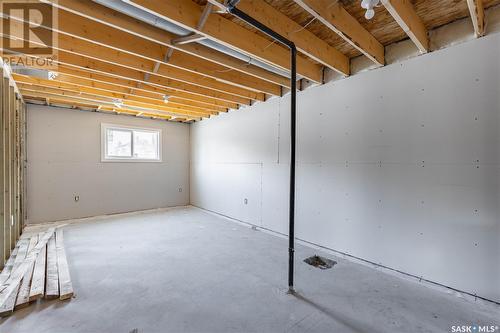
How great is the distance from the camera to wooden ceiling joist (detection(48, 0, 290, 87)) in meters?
1.89

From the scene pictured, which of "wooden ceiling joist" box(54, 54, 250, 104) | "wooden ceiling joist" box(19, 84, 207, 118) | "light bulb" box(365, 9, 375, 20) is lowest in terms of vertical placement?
"light bulb" box(365, 9, 375, 20)

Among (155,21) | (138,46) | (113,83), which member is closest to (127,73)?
(113,83)

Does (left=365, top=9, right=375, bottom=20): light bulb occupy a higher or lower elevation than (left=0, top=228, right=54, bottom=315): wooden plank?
higher

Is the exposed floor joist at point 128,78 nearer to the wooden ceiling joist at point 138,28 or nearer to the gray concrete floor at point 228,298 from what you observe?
Answer: the wooden ceiling joist at point 138,28

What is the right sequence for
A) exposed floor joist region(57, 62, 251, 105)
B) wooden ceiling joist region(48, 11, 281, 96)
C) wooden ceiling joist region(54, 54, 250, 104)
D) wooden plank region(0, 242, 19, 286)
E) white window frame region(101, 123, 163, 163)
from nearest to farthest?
wooden ceiling joist region(48, 11, 281, 96), wooden plank region(0, 242, 19, 286), wooden ceiling joist region(54, 54, 250, 104), exposed floor joist region(57, 62, 251, 105), white window frame region(101, 123, 163, 163)

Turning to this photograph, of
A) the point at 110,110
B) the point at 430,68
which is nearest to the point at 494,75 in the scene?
the point at 430,68

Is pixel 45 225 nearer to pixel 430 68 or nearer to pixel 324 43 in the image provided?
pixel 324 43

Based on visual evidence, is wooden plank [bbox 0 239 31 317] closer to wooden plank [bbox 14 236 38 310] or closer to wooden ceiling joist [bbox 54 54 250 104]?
wooden plank [bbox 14 236 38 310]

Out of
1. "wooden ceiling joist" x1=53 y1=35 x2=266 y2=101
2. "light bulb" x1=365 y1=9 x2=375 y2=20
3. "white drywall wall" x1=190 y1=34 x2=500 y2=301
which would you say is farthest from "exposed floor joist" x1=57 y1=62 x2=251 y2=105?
"light bulb" x1=365 y1=9 x2=375 y2=20

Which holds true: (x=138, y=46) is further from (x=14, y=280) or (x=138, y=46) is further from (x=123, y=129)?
(x=123, y=129)

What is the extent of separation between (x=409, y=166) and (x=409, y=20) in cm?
141

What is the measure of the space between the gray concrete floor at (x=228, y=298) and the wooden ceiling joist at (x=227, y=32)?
242 cm

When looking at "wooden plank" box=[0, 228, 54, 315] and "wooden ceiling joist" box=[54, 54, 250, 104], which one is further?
"wooden ceiling joist" box=[54, 54, 250, 104]

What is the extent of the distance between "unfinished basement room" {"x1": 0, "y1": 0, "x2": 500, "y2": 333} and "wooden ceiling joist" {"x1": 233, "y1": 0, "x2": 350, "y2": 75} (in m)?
0.02
